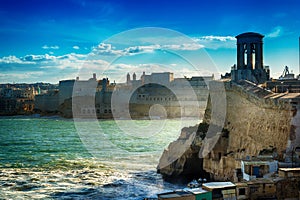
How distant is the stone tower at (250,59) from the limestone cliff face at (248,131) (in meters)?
3.81

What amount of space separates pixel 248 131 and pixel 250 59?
688 centimetres

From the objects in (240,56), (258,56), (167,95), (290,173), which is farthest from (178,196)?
(167,95)

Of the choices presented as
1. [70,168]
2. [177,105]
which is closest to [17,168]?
[70,168]

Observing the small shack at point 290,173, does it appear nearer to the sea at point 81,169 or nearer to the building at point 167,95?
the sea at point 81,169

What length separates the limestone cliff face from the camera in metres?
11.7

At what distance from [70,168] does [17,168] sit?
7.85 ft

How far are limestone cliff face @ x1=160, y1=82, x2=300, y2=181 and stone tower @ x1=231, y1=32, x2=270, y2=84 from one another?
12.5 ft

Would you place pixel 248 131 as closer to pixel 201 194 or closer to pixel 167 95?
pixel 201 194

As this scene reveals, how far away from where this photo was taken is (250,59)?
19891 millimetres

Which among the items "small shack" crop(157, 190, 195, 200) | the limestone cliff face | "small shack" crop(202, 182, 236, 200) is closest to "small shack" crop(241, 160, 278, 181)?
the limestone cliff face

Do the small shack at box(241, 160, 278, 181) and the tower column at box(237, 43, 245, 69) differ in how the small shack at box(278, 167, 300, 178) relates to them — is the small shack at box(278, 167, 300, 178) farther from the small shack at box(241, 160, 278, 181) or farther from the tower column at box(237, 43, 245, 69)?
the tower column at box(237, 43, 245, 69)

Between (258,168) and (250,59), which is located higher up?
(250,59)

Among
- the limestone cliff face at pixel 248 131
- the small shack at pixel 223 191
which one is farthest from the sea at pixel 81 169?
the small shack at pixel 223 191

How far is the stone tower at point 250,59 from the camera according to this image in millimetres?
19438
